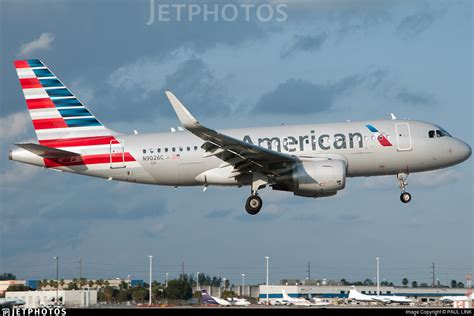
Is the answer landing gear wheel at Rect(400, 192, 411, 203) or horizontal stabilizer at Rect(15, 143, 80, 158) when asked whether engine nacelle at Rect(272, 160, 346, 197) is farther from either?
horizontal stabilizer at Rect(15, 143, 80, 158)

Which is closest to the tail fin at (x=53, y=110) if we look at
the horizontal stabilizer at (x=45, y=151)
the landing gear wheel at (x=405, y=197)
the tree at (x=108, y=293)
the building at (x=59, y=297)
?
the horizontal stabilizer at (x=45, y=151)

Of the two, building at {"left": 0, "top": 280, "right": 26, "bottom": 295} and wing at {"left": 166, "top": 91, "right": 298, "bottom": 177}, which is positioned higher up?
wing at {"left": 166, "top": 91, "right": 298, "bottom": 177}

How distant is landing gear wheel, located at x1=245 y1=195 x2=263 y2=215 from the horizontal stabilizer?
9.85 m

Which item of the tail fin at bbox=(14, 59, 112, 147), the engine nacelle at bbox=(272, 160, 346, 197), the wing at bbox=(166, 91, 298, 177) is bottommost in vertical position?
the engine nacelle at bbox=(272, 160, 346, 197)

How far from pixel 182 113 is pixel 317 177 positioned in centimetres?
801

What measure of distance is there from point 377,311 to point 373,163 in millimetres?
16221

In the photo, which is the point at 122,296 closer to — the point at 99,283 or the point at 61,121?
the point at 99,283

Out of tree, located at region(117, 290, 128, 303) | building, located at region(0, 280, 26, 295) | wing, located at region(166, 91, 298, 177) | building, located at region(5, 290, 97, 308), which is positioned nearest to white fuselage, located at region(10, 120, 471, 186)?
wing, located at region(166, 91, 298, 177)

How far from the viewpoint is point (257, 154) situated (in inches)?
1863

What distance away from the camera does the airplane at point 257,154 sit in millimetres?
47906

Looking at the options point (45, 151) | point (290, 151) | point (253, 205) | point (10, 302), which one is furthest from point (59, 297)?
point (290, 151)

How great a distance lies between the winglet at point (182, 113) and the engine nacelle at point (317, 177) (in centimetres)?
679

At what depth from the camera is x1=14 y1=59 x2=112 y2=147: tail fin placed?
2056 inches

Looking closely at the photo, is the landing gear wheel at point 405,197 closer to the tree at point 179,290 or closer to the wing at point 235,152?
the wing at point 235,152
